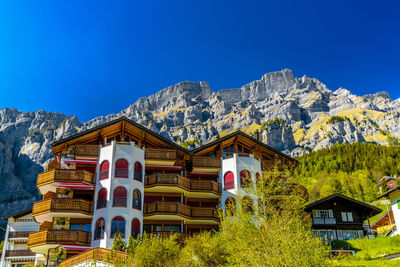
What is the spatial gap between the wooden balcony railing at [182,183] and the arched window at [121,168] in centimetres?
258

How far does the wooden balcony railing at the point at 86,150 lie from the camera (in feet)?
110

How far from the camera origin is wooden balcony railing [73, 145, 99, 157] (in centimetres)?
3366

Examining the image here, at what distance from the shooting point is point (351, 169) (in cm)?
10388

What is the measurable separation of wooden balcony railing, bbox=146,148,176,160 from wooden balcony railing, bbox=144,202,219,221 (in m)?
4.73

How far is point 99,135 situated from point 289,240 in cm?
2614

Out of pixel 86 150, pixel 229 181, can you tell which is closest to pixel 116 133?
pixel 86 150

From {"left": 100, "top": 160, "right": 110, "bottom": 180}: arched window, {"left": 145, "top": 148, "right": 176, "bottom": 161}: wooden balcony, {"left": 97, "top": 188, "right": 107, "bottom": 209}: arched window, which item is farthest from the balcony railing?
{"left": 100, "top": 160, "right": 110, "bottom": 180}: arched window

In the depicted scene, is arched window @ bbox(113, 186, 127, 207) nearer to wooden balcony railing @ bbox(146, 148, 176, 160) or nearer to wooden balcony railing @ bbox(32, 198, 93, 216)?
→ wooden balcony railing @ bbox(32, 198, 93, 216)

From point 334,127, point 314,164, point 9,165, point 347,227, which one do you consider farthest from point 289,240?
point 334,127

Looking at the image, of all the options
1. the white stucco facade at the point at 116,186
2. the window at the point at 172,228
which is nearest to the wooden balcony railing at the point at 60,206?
the white stucco facade at the point at 116,186

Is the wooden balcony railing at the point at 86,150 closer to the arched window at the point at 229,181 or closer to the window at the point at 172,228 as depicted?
the window at the point at 172,228

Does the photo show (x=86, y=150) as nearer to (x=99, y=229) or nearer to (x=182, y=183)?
(x=99, y=229)

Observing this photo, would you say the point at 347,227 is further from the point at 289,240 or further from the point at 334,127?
the point at 334,127

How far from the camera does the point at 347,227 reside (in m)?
45.3
